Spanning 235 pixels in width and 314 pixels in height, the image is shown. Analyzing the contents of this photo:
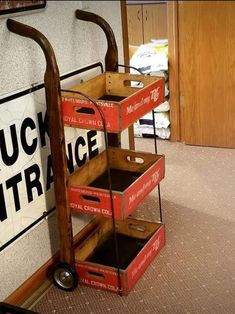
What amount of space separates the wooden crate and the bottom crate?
0.24m

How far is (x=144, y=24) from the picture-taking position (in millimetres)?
4117

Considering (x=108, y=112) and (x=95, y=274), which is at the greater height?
(x=108, y=112)

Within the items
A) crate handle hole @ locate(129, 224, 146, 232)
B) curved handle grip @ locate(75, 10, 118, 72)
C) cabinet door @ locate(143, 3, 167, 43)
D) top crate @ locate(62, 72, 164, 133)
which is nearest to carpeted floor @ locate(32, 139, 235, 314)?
crate handle hole @ locate(129, 224, 146, 232)

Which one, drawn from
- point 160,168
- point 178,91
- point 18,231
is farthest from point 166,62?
point 18,231

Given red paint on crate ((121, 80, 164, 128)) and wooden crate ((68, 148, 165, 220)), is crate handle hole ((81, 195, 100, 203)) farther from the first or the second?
red paint on crate ((121, 80, 164, 128))

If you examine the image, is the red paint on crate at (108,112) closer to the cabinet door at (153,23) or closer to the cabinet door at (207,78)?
the cabinet door at (207,78)

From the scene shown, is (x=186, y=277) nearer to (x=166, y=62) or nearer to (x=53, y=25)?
(x=53, y=25)

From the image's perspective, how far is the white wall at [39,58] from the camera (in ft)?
5.22

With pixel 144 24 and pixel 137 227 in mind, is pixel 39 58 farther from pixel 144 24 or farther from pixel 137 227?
pixel 144 24

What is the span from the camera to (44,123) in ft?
5.92

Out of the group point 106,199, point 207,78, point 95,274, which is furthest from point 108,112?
point 207,78

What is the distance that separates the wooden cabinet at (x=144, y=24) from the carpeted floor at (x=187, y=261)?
5.38 ft

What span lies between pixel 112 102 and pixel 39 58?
360mm

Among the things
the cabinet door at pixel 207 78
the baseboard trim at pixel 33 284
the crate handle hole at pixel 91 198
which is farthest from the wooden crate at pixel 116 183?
the cabinet door at pixel 207 78
